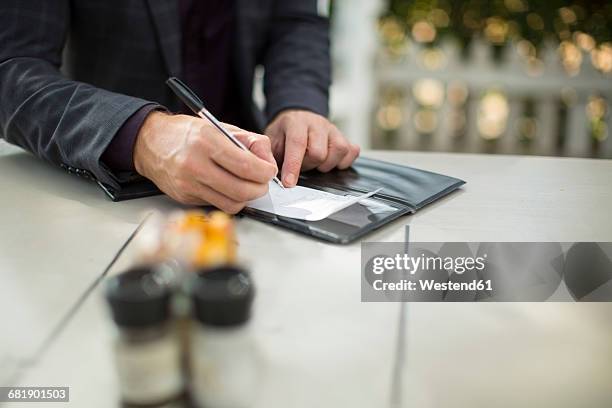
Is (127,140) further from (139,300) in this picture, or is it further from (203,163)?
(139,300)

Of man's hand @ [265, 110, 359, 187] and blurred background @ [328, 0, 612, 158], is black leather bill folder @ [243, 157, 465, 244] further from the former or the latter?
blurred background @ [328, 0, 612, 158]

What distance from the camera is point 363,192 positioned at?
98 centimetres

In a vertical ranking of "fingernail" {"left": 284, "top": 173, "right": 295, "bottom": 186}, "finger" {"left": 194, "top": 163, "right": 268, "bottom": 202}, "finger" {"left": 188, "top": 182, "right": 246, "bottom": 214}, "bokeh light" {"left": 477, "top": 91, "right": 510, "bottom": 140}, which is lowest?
"finger" {"left": 188, "top": 182, "right": 246, "bottom": 214}

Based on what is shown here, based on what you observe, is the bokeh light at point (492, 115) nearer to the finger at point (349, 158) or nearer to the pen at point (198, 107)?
the finger at point (349, 158)

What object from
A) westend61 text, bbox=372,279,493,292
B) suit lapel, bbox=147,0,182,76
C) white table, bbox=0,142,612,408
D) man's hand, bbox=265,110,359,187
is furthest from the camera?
suit lapel, bbox=147,0,182,76

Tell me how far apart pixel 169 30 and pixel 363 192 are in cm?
63

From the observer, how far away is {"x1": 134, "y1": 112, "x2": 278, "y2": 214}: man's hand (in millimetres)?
841

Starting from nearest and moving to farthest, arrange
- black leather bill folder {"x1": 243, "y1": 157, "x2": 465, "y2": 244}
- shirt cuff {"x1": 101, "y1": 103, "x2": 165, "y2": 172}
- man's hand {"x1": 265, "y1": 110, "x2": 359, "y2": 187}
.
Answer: black leather bill folder {"x1": 243, "y1": 157, "x2": 465, "y2": 244} < shirt cuff {"x1": 101, "y1": 103, "x2": 165, "y2": 172} < man's hand {"x1": 265, "y1": 110, "x2": 359, "y2": 187}

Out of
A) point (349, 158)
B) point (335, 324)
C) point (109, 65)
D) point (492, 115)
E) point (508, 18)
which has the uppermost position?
point (508, 18)

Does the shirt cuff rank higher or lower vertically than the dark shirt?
lower

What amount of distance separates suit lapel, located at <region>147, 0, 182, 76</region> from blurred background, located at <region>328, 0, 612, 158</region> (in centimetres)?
195

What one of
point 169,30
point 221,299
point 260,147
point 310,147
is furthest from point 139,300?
point 169,30

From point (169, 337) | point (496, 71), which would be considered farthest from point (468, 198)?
point (496, 71)

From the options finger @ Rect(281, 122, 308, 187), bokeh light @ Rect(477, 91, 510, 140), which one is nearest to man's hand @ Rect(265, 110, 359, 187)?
finger @ Rect(281, 122, 308, 187)
